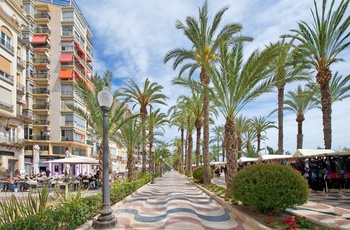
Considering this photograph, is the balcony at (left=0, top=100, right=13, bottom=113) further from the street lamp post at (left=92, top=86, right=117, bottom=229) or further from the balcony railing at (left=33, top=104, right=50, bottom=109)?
the street lamp post at (left=92, top=86, right=117, bottom=229)

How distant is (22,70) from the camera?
34.2 m

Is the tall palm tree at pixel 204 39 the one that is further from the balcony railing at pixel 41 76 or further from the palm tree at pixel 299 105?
the balcony railing at pixel 41 76

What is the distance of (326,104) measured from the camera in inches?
741

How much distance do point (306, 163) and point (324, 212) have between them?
10.9 meters

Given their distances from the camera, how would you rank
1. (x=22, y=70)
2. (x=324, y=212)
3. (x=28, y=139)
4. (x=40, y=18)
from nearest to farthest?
(x=324, y=212) < (x=22, y=70) < (x=28, y=139) < (x=40, y=18)

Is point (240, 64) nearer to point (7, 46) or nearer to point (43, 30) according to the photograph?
point (7, 46)

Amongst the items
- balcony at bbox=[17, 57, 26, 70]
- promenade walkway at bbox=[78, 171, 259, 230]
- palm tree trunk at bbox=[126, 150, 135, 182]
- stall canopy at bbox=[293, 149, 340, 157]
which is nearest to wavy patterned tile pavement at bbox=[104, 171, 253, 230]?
promenade walkway at bbox=[78, 171, 259, 230]

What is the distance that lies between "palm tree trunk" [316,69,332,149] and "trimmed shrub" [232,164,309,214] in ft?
39.5

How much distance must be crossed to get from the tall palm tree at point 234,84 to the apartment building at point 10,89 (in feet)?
74.7

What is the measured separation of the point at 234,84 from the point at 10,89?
25.3 meters

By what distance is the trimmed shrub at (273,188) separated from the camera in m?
8.23

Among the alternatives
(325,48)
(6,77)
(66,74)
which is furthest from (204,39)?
(66,74)

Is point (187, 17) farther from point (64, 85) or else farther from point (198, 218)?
point (64, 85)

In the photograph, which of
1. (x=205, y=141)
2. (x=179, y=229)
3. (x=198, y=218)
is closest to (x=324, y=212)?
(x=198, y=218)
